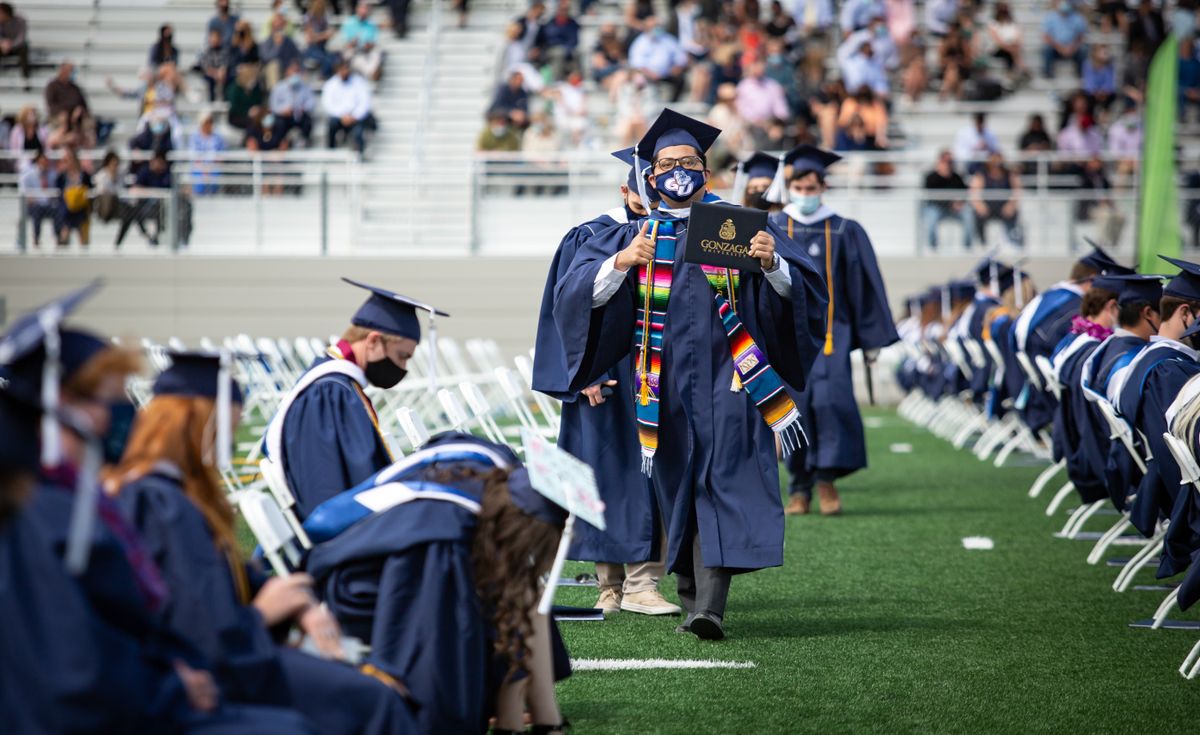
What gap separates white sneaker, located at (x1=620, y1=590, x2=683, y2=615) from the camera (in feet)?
22.6

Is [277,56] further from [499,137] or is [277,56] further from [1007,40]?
[1007,40]

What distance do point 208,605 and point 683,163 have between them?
3.55 m

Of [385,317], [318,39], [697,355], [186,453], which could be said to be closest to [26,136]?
[318,39]

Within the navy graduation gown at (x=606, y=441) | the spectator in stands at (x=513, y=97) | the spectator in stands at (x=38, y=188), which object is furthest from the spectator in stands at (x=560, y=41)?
the navy graduation gown at (x=606, y=441)

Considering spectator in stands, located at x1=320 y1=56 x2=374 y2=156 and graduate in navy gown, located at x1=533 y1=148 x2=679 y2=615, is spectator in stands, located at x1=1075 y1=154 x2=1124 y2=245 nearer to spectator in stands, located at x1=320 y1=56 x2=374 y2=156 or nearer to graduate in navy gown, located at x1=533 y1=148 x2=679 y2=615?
spectator in stands, located at x1=320 y1=56 x2=374 y2=156

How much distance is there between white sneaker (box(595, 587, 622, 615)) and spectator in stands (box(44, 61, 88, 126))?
1677 cm

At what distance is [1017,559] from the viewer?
8453 millimetres

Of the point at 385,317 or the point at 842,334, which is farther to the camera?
the point at 842,334

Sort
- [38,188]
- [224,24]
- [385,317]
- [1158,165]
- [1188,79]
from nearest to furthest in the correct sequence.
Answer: [385,317] < [1158,165] < [38,188] < [1188,79] < [224,24]

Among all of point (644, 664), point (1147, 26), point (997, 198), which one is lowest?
point (644, 664)

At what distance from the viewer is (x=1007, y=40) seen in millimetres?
23562

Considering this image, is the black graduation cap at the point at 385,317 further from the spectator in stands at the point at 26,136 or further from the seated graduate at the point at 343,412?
the spectator in stands at the point at 26,136

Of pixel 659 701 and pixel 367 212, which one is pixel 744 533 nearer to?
pixel 659 701

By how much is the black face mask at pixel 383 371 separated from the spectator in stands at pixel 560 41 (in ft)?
59.3
